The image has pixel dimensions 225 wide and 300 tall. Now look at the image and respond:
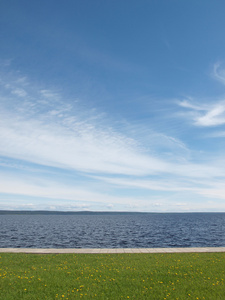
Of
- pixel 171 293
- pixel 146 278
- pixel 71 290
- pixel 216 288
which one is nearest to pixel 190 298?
pixel 171 293

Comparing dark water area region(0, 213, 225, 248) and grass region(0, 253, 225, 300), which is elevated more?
grass region(0, 253, 225, 300)

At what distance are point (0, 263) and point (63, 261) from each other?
399 cm

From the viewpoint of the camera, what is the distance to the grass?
33.1 ft

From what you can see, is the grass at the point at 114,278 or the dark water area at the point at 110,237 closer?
the grass at the point at 114,278

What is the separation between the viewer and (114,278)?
1215 cm

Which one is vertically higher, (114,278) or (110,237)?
(114,278)

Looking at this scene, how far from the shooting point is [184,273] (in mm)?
12805

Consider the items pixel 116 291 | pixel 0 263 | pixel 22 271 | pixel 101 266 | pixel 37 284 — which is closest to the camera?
pixel 116 291

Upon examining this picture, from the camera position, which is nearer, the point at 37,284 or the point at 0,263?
the point at 37,284

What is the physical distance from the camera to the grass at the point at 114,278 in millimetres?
10086

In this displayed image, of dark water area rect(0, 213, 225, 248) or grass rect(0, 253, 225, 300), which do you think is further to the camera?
dark water area rect(0, 213, 225, 248)

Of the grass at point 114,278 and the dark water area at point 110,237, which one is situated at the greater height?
the grass at point 114,278

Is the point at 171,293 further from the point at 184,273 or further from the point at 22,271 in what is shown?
the point at 22,271

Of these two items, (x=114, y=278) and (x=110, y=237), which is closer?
(x=114, y=278)
